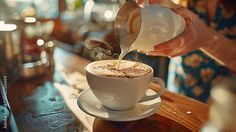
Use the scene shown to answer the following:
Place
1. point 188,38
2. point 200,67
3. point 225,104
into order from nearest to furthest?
point 225,104
point 188,38
point 200,67

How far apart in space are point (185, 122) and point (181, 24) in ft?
0.77

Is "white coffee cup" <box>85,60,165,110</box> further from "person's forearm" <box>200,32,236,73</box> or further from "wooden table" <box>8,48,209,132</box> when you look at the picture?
"person's forearm" <box>200,32,236,73</box>

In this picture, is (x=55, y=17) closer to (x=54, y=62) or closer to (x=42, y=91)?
(x=54, y=62)

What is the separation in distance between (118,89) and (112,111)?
6cm

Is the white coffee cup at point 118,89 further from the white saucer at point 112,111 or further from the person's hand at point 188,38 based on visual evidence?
the person's hand at point 188,38

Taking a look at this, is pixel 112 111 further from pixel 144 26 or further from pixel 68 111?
pixel 144 26

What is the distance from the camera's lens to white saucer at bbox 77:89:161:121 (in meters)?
0.53

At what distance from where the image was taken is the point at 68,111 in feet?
1.92

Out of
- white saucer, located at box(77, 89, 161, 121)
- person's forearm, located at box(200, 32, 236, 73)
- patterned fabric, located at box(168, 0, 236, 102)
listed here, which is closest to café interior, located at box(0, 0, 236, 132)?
white saucer, located at box(77, 89, 161, 121)

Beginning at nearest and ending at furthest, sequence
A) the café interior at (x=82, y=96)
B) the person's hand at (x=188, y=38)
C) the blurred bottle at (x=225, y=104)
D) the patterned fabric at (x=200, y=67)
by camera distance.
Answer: the blurred bottle at (x=225, y=104)
the café interior at (x=82, y=96)
the person's hand at (x=188, y=38)
the patterned fabric at (x=200, y=67)

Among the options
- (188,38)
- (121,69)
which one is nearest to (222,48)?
(188,38)

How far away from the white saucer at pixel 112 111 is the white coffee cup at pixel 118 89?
13mm

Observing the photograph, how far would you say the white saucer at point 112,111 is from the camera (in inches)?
20.7

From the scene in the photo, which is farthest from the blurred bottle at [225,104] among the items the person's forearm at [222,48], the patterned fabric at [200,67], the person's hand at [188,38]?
the patterned fabric at [200,67]
